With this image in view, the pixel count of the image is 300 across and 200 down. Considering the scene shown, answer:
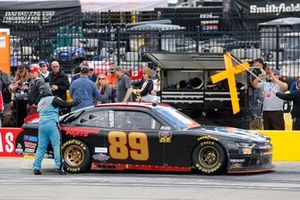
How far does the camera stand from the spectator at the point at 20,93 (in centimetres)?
2033

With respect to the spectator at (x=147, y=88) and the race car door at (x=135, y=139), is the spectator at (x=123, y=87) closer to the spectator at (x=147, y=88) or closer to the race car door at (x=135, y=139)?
the spectator at (x=147, y=88)

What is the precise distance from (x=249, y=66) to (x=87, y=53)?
6.20 metres

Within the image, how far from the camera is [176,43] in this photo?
23.7 metres

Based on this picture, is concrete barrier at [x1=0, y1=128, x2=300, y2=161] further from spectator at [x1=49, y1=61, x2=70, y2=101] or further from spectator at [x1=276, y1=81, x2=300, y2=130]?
spectator at [x1=49, y1=61, x2=70, y2=101]

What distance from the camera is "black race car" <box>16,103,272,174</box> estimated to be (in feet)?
48.6

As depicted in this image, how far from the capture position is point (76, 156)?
15484 millimetres

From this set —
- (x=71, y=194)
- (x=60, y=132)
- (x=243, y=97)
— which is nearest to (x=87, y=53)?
(x=243, y=97)

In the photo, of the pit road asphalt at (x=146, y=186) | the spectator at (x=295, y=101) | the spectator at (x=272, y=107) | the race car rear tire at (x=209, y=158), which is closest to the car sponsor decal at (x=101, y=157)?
the pit road asphalt at (x=146, y=186)

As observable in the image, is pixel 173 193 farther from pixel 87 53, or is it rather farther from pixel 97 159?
pixel 87 53

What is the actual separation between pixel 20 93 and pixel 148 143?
6.14 m

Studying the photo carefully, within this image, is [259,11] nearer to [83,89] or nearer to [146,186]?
[83,89]

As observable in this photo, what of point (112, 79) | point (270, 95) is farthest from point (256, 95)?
point (112, 79)

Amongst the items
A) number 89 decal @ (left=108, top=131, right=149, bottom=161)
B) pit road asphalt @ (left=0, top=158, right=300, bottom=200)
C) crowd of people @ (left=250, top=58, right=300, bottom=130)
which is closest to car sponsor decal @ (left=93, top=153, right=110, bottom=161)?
number 89 decal @ (left=108, top=131, right=149, bottom=161)

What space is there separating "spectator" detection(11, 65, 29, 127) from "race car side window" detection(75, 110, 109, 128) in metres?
4.89
